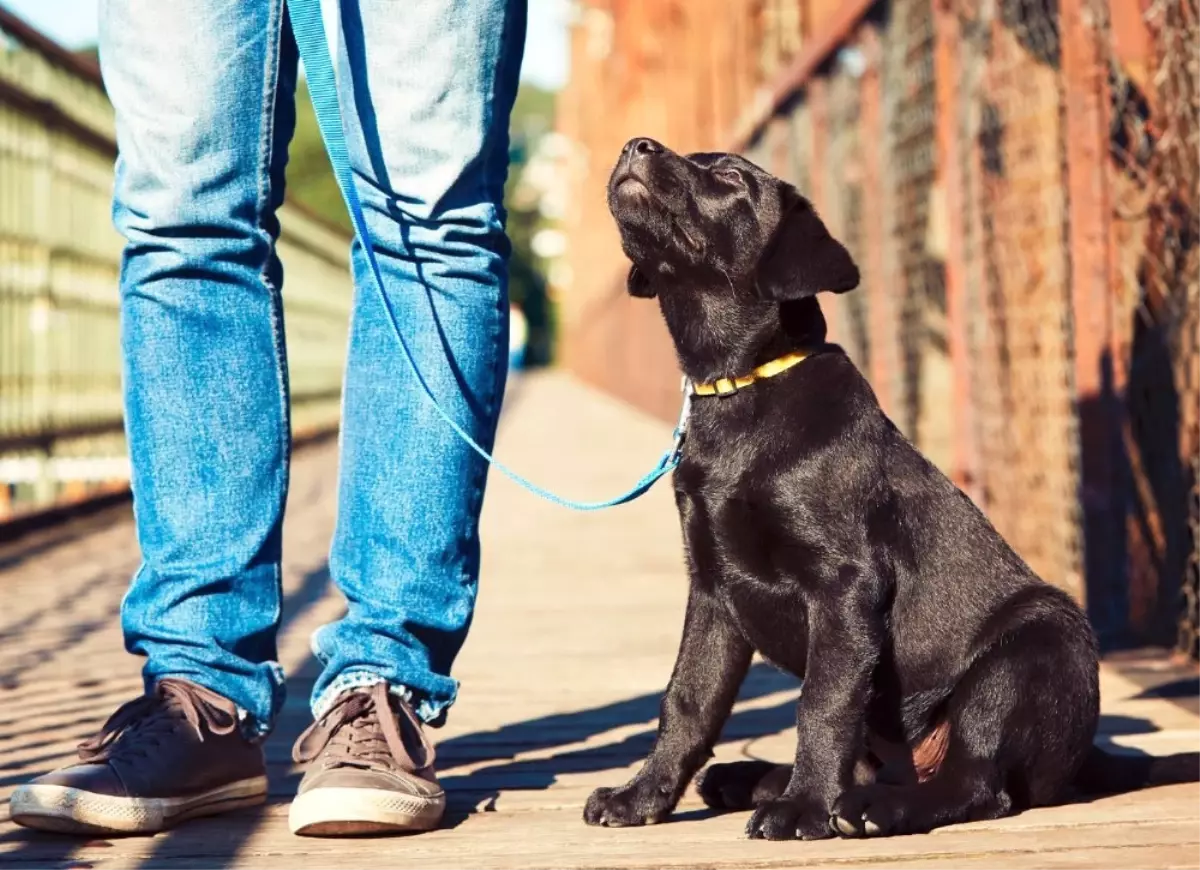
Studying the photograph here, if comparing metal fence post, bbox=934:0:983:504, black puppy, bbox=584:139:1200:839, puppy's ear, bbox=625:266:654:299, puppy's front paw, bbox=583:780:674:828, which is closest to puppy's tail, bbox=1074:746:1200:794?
black puppy, bbox=584:139:1200:839

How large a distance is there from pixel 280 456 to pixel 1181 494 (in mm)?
2000

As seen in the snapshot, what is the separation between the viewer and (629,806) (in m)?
2.14

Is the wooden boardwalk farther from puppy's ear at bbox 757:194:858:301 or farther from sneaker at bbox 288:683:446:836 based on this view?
puppy's ear at bbox 757:194:858:301

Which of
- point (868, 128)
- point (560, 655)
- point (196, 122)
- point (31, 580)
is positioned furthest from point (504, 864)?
point (868, 128)

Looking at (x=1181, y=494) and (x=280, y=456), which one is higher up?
(x=280, y=456)

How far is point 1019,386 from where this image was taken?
14.7 feet

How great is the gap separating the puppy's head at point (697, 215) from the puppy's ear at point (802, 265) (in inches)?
1.8

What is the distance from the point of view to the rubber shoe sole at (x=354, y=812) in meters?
2.06

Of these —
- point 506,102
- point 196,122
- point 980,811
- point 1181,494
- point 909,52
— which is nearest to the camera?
point 980,811

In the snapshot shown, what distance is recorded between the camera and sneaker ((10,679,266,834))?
2.08 meters

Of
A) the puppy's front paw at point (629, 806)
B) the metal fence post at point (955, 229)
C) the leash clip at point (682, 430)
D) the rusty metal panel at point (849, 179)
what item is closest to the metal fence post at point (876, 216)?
the rusty metal panel at point (849, 179)

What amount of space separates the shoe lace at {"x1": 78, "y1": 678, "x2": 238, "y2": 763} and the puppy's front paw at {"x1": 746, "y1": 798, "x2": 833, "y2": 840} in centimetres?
68

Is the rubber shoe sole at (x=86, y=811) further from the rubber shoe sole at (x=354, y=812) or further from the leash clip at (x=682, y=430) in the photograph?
the leash clip at (x=682, y=430)

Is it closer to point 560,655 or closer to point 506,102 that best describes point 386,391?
point 506,102
